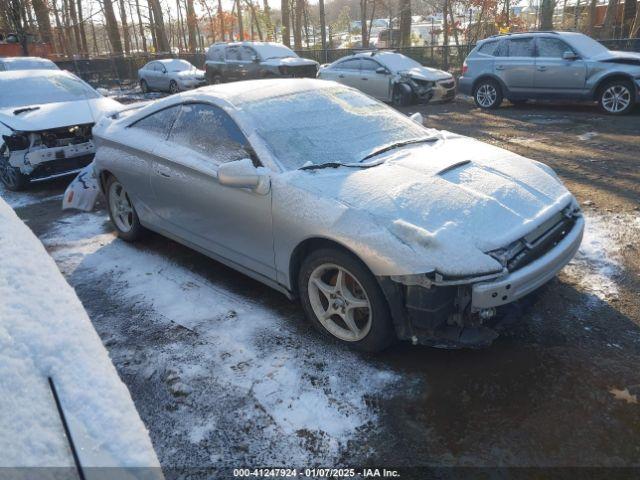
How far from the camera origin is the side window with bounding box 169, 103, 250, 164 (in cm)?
369

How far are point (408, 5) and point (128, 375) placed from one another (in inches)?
856

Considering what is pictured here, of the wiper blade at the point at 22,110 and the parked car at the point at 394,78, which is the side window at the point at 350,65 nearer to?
the parked car at the point at 394,78

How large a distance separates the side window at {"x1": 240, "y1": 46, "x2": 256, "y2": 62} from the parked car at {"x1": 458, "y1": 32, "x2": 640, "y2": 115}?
681cm

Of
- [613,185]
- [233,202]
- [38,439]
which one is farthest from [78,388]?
[613,185]

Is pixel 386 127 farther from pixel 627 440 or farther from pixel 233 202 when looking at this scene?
pixel 627 440

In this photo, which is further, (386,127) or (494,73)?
(494,73)

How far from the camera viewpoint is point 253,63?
1579 cm

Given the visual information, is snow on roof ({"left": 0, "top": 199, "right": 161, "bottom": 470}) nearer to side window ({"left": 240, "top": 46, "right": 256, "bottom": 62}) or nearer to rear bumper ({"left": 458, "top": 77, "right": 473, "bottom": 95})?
rear bumper ({"left": 458, "top": 77, "right": 473, "bottom": 95})

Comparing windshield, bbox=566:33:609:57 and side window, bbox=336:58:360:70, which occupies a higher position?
windshield, bbox=566:33:609:57

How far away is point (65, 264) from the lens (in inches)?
188

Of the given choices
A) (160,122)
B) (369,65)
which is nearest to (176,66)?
(369,65)

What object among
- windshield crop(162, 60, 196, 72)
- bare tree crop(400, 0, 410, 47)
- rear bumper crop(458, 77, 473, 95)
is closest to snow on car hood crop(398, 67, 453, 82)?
rear bumper crop(458, 77, 473, 95)

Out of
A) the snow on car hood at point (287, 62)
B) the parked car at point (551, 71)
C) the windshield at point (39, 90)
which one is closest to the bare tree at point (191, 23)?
the snow on car hood at point (287, 62)

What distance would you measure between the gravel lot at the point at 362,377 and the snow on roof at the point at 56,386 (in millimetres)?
1293
